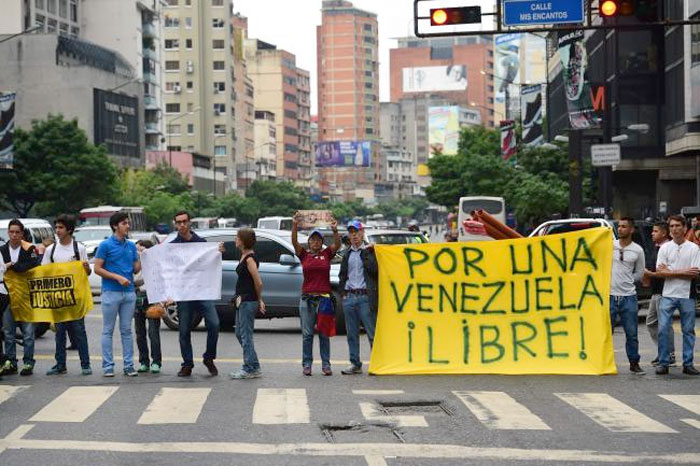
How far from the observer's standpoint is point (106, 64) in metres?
113

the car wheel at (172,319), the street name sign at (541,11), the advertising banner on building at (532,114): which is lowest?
the car wheel at (172,319)

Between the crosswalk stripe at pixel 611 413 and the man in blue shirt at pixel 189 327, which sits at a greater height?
the man in blue shirt at pixel 189 327

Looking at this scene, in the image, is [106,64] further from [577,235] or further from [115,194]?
[577,235]

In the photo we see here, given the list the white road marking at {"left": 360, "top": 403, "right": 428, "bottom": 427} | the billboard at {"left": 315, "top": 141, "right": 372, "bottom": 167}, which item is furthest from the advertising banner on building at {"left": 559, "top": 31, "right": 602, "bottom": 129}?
the billboard at {"left": 315, "top": 141, "right": 372, "bottom": 167}

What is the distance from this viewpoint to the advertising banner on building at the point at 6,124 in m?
58.6

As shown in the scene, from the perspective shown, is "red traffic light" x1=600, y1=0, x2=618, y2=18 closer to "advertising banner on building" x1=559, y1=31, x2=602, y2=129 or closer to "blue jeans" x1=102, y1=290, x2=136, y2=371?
"blue jeans" x1=102, y1=290, x2=136, y2=371

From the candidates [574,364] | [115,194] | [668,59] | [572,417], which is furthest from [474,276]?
[115,194]

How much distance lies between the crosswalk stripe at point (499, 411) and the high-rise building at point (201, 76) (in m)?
155

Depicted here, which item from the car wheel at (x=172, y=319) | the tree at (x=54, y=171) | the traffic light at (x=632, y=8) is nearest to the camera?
→ the traffic light at (x=632, y=8)

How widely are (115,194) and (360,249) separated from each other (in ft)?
243

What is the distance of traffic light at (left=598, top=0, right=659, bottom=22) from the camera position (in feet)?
65.6

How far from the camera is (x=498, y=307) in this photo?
15945 mm

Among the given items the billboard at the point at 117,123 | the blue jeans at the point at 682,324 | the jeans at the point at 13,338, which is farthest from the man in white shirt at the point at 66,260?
the billboard at the point at 117,123

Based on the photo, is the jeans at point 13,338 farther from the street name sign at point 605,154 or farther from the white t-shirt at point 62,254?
the street name sign at point 605,154
